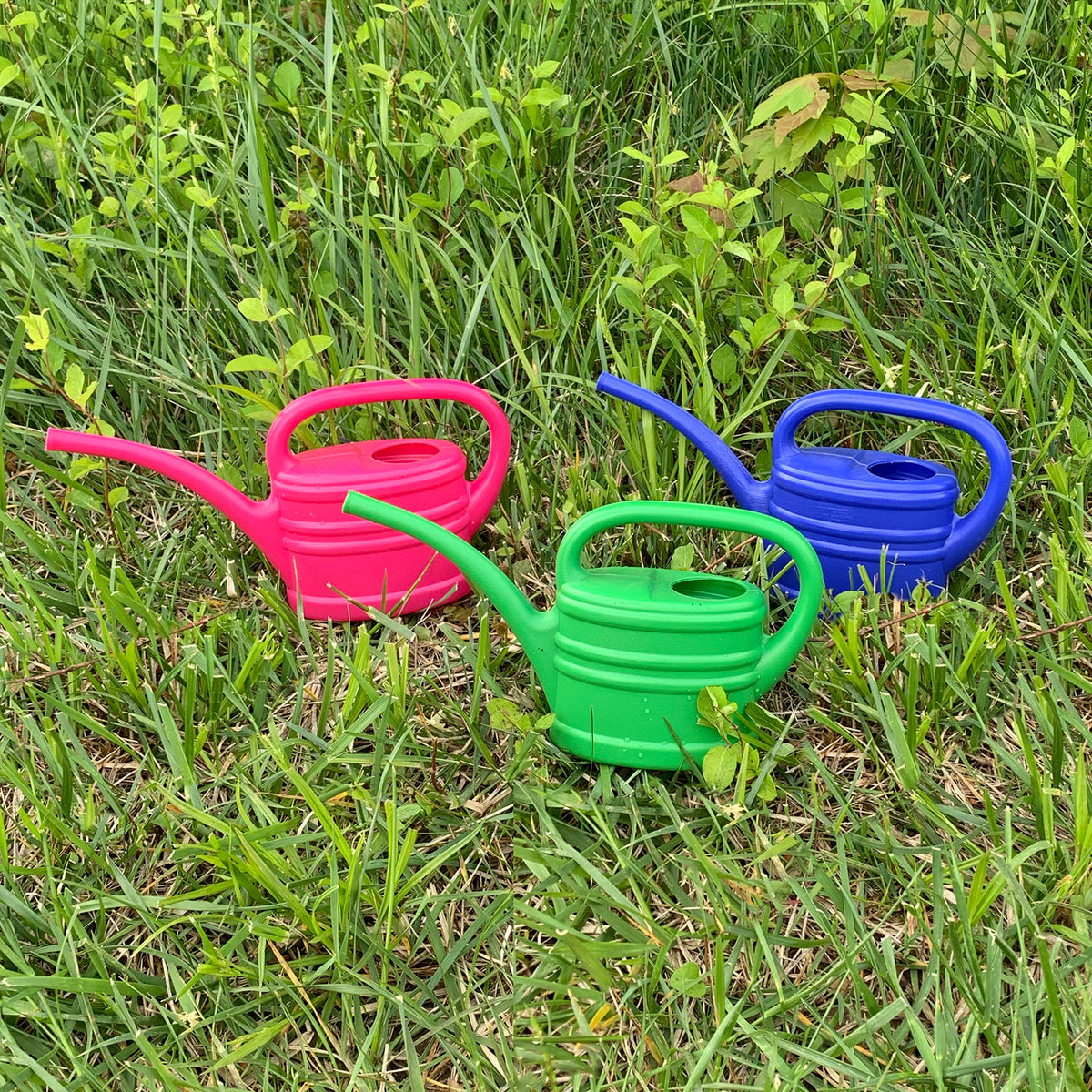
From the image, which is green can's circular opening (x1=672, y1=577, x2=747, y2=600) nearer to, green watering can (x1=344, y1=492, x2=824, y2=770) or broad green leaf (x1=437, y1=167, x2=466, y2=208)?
green watering can (x1=344, y1=492, x2=824, y2=770)

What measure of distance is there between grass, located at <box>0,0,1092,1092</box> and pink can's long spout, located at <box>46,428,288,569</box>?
10cm

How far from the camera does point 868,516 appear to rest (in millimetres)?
1537

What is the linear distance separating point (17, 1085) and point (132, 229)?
1389 millimetres

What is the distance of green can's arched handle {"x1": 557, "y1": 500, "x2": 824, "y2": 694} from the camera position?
1.31 metres

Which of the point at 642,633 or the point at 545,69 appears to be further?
the point at 545,69

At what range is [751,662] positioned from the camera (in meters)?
1.37

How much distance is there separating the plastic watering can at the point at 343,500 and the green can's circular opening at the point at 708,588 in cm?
34

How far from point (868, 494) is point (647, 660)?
410 millimetres

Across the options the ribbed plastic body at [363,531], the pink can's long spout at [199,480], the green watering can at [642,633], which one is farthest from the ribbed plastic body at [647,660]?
the pink can's long spout at [199,480]

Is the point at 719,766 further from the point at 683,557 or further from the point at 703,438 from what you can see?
the point at 703,438

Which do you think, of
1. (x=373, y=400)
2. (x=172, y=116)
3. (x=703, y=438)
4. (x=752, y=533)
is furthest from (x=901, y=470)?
(x=172, y=116)

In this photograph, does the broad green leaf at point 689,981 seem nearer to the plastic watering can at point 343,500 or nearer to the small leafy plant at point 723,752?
the small leafy plant at point 723,752

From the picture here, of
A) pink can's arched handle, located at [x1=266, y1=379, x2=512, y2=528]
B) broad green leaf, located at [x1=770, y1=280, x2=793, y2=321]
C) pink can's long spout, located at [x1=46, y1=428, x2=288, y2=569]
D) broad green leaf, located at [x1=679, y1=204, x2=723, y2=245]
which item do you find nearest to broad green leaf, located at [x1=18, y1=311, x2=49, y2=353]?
pink can's long spout, located at [x1=46, y1=428, x2=288, y2=569]

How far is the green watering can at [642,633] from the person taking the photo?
1.33 metres
